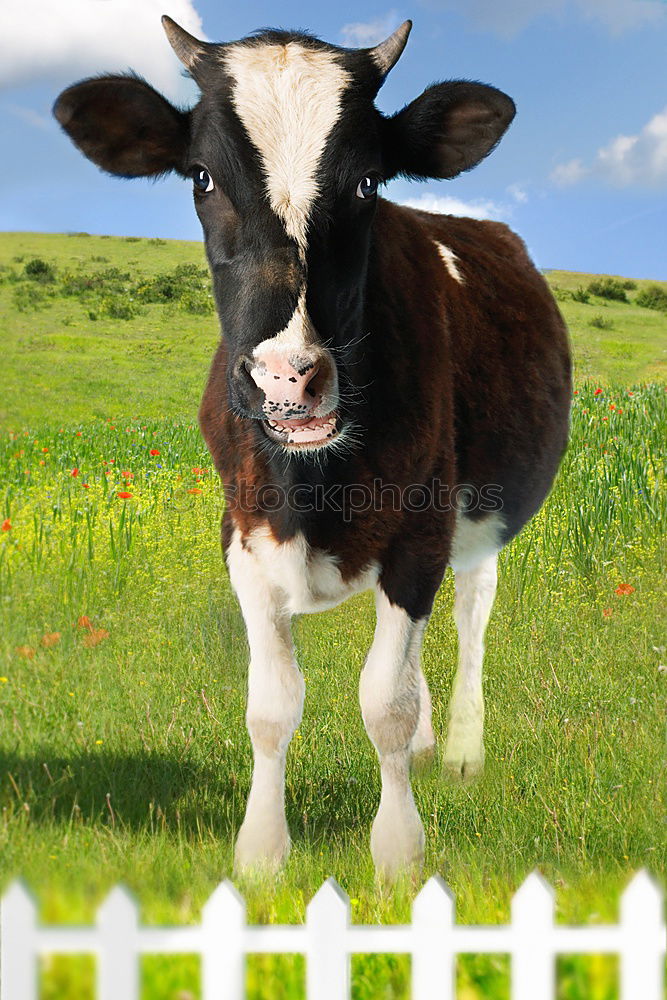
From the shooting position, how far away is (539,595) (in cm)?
644

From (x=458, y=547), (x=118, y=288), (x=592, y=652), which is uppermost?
(x=118, y=288)

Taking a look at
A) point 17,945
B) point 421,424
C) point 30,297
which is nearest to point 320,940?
point 17,945

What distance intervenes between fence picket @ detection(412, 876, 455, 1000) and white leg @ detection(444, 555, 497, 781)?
2.55 m

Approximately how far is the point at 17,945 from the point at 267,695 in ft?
5.99

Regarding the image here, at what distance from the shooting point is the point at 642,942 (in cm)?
218

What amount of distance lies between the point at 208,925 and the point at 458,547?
9.82 feet

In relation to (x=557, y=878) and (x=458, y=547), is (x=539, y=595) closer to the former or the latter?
(x=458, y=547)

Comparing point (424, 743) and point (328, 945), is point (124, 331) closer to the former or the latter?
point (424, 743)

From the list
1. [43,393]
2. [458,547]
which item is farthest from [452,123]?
[43,393]

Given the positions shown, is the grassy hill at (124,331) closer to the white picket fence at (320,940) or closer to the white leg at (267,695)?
the white leg at (267,695)

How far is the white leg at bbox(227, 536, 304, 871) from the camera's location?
12.5ft

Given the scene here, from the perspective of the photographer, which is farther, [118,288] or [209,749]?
[118,288]

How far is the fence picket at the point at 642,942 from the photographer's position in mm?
2162

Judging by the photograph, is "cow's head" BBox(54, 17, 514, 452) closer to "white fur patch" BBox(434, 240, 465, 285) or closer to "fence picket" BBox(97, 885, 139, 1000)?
"white fur patch" BBox(434, 240, 465, 285)
